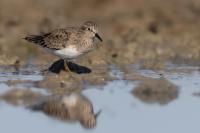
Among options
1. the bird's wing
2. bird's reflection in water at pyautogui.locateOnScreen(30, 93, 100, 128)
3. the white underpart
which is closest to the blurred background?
the bird's wing

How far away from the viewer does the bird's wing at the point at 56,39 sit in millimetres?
14602

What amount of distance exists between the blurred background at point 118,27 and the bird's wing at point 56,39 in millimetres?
1247

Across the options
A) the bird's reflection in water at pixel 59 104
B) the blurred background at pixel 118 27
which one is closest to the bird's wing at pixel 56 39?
the blurred background at pixel 118 27

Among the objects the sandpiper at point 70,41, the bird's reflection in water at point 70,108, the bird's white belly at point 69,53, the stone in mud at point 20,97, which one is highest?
the sandpiper at point 70,41

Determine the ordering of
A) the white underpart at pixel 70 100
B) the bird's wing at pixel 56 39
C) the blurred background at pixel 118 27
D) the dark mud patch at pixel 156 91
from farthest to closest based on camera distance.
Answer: the blurred background at pixel 118 27 < the bird's wing at pixel 56 39 < the dark mud patch at pixel 156 91 < the white underpart at pixel 70 100

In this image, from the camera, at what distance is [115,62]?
16625 mm

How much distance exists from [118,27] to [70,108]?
25.4ft

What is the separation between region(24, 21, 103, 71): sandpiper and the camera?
14534 mm

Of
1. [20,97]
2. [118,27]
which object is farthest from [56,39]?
[118,27]

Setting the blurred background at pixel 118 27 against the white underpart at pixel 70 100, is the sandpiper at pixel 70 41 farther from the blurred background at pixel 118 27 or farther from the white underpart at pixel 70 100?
the white underpart at pixel 70 100

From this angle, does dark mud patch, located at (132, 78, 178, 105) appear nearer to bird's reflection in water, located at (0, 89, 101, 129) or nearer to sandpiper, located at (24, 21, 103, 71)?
bird's reflection in water, located at (0, 89, 101, 129)

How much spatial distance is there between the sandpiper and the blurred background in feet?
4.38

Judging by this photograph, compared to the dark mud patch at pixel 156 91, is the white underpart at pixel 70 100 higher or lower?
lower

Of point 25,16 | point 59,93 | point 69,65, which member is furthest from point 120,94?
point 25,16
